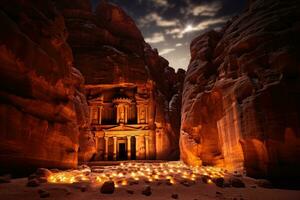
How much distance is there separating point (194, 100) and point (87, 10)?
109ft

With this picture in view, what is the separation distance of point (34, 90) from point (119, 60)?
2681cm

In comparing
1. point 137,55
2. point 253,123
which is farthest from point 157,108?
point 253,123

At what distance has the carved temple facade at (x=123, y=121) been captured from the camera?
35.1m

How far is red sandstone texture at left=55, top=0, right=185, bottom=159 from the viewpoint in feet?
121

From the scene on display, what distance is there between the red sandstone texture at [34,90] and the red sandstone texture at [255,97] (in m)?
9.47

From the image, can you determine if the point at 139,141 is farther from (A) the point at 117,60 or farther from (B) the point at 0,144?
(B) the point at 0,144

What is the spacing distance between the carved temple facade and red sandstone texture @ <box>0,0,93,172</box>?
2112 centimetres

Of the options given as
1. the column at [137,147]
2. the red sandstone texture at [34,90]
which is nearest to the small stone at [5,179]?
the red sandstone texture at [34,90]

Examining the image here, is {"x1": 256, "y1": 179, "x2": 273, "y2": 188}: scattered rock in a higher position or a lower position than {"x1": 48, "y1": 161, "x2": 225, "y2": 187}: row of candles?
lower

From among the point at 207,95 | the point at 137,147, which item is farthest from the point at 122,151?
the point at 207,95

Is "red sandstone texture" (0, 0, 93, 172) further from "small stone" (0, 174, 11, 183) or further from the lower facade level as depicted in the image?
the lower facade level

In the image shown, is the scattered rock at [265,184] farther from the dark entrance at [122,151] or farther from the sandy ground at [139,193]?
the dark entrance at [122,151]

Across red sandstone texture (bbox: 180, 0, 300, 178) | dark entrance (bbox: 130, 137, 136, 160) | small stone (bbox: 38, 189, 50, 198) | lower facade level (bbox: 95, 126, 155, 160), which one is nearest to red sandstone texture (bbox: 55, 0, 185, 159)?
lower facade level (bbox: 95, 126, 155, 160)

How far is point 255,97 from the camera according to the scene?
32.8 ft
